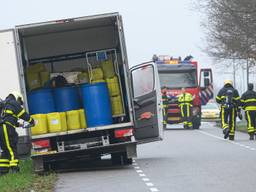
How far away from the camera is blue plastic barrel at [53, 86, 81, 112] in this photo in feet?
58.9

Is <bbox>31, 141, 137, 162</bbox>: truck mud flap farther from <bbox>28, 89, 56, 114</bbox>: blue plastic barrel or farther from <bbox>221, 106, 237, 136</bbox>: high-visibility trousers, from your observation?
<bbox>221, 106, 237, 136</bbox>: high-visibility trousers

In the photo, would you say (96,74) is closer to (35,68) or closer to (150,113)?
(35,68)

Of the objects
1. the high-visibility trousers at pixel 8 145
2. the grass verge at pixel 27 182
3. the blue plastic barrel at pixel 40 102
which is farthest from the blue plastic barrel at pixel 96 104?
the high-visibility trousers at pixel 8 145

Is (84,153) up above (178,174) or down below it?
above

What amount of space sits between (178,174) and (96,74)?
364 centimetres

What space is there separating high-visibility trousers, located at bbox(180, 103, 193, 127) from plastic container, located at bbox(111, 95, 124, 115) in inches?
731

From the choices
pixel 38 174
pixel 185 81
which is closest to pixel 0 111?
pixel 38 174

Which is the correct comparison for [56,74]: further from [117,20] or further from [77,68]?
[117,20]

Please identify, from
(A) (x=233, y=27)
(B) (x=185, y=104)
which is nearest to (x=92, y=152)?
(B) (x=185, y=104)

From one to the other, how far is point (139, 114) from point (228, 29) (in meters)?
23.9

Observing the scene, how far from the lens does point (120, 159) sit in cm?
1872

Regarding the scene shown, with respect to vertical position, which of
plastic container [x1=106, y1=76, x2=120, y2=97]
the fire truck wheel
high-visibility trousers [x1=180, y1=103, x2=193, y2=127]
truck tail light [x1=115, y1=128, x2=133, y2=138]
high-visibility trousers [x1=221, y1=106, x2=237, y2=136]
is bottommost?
the fire truck wheel

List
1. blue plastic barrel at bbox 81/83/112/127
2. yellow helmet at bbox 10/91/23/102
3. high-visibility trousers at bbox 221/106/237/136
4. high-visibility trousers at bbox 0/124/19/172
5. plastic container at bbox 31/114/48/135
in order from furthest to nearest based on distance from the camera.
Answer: high-visibility trousers at bbox 221/106/237/136
blue plastic barrel at bbox 81/83/112/127
plastic container at bbox 31/114/48/135
high-visibility trousers at bbox 0/124/19/172
yellow helmet at bbox 10/91/23/102

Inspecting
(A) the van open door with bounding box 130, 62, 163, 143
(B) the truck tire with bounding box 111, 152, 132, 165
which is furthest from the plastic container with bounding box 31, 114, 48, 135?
(A) the van open door with bounding box 130, 62, 163, 143
